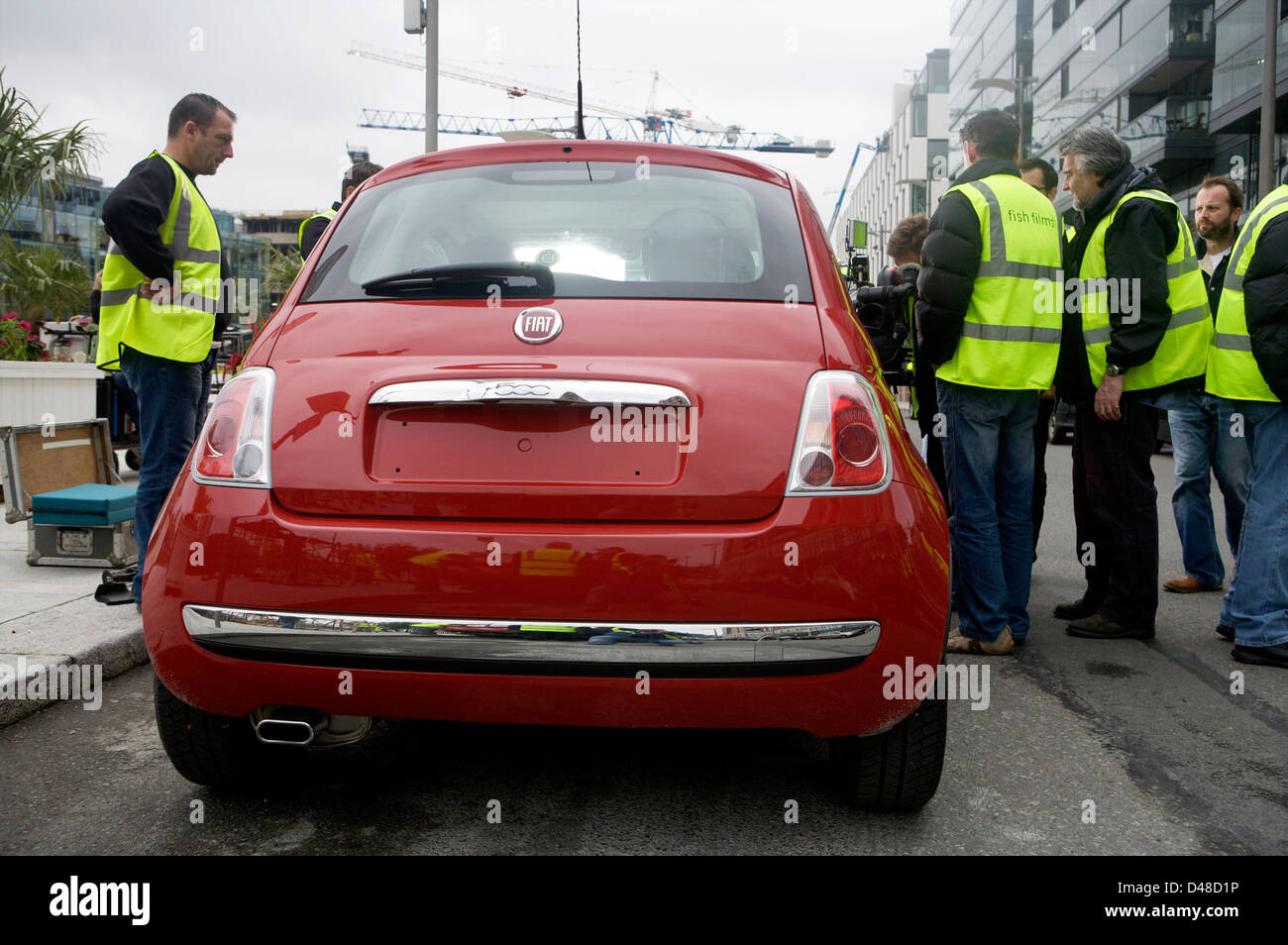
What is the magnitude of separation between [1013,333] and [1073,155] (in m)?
1.00

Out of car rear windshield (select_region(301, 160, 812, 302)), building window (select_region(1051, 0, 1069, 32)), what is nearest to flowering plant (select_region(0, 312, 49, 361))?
car rear windshield (select_region(301, 160, 812, 302))

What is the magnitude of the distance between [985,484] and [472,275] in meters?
2.56

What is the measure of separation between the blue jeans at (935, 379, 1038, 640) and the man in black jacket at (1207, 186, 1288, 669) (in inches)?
33.1

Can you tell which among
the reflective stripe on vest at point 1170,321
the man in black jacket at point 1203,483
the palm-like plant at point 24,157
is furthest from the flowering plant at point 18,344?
the man in black jacket at point 1203,483

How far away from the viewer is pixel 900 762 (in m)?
2.66

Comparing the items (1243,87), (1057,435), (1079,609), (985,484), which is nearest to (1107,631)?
(1079,609)

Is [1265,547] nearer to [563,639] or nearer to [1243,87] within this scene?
[563,639]

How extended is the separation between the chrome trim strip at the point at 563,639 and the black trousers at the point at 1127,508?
2.91 metres

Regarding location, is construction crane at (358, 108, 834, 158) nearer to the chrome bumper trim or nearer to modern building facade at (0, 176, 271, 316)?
modern building facade at (0, 176, 271, 316)

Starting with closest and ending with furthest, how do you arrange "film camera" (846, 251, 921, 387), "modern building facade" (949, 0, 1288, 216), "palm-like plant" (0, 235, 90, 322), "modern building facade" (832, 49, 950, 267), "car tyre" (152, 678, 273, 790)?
"car tyre" (152, 678, 273, 790) → "film camera" (846, 251, 921, 387) → "palm-like plant" (0, 235, 90, 322) → "modern building facade" (949, 0, 1288, 216) → "modern building facade" (832, 49, 950, 267)

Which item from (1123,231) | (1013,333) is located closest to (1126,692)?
(1013,333)

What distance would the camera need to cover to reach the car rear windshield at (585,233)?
2.62 metres

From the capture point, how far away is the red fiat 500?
2229 mm

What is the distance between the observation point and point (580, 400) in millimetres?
2297
